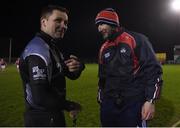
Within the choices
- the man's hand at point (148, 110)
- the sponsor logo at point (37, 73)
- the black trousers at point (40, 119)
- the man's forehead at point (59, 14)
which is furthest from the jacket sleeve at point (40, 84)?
the man's hand at point (148, 110)

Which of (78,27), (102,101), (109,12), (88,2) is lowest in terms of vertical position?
(102,101)

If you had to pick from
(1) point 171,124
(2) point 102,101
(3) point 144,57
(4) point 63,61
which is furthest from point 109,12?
(1) point 171,124

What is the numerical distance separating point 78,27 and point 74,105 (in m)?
71.6

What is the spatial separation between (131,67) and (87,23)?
69.8m

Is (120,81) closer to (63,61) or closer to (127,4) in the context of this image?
(63,61)

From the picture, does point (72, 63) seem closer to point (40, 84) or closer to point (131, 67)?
point (40, 84)

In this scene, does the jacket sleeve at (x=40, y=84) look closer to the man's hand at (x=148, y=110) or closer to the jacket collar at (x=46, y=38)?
the jacket collar at (x=46, y=38)

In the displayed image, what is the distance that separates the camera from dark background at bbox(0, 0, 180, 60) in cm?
6794

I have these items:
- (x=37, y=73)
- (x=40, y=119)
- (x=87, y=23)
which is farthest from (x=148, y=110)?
(x=87, y=23)

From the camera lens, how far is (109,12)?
5.22 metres

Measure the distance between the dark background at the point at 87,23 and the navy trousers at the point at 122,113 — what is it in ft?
198

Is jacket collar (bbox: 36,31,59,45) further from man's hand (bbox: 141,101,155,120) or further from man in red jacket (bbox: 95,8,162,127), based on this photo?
man's hand (bbox: 141,101,155,120)

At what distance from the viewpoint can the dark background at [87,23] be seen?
67938 millimetres

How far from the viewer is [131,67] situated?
5035 millimetres
